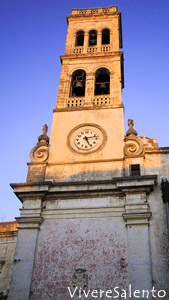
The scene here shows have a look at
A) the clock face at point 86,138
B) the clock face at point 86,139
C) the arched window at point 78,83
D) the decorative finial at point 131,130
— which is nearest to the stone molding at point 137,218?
the clock face at point 86,138

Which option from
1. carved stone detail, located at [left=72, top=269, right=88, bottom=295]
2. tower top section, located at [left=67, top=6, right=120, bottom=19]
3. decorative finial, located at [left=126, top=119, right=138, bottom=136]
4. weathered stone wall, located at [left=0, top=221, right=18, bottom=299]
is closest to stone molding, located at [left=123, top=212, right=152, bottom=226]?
carved stone detail, located at [left=72, top=269, right=88, bottom=295]

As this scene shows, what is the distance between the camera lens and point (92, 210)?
14812mm

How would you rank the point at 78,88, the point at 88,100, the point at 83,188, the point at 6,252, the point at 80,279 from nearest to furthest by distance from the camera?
the point at 80,279, the point at 83,188, the point at 6,252, the point at 88,100, the point at 78,88

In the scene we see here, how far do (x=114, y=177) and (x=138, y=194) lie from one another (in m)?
1.24

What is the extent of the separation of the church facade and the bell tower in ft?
0.17

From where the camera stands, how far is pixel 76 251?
45.7 ft

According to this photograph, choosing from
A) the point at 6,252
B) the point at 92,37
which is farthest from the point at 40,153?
the point at 92,37

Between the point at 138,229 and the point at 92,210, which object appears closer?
the point at 138,229

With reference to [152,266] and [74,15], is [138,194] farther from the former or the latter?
[74,15]

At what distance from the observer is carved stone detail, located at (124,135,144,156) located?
16308mm

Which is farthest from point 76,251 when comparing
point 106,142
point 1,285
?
point 106,142

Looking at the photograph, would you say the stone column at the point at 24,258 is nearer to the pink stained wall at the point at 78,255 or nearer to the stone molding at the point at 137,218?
the pink stained wall at the point at 78,255

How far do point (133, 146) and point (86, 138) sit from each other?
2.37 metres

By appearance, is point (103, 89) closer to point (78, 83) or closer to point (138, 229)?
point (78, 83)
